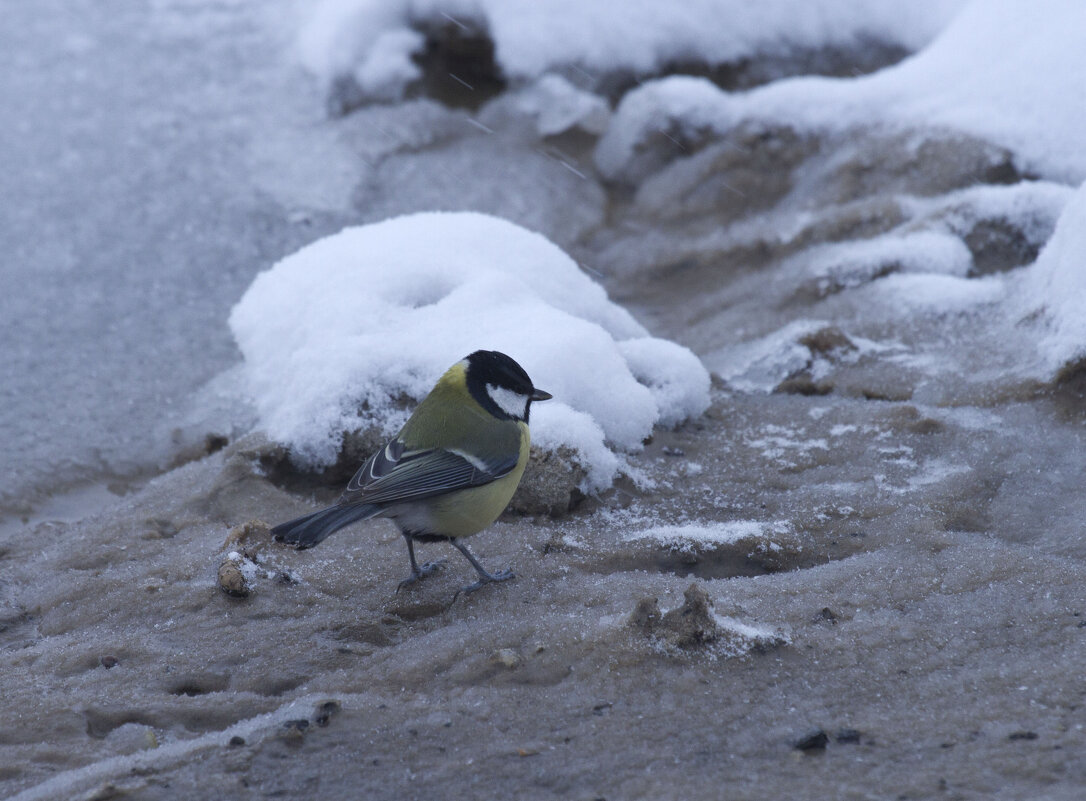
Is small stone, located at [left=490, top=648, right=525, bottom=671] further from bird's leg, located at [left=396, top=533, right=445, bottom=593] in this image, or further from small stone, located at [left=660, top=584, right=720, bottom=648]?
bird's leg, located at [left=396, top=533, right=445, bottom=593]

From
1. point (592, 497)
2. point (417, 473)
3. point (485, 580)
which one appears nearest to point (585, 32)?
point (592, 497)

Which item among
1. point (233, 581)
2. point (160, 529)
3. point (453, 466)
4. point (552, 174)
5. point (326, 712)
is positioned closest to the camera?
point (326, 712)

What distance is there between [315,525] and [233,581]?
435 mm

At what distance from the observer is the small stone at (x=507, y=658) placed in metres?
2.74

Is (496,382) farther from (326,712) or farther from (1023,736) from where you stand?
(1023,736)

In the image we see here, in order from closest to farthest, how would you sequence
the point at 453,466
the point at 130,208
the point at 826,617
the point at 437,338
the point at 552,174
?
1. the point at 826,617
2. the point at 453,466
3. the point at 437,338
4. the point at 130,208
5. the point at 552,174

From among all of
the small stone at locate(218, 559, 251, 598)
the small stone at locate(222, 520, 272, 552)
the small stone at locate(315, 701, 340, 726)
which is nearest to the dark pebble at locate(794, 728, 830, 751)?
the small stone at locate(315, 701, 340, 726)

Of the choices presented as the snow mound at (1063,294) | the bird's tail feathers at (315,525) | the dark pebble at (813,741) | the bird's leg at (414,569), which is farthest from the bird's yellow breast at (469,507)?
the snow mound at (1063,294)

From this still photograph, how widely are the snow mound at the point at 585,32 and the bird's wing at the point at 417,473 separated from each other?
19.5 feet

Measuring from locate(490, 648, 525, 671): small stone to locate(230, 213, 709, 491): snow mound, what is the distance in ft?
3.98

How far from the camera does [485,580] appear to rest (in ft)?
11.1

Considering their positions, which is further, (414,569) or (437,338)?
(437,338)

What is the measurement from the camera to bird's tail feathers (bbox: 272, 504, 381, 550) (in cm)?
293

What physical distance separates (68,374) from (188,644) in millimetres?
3234
